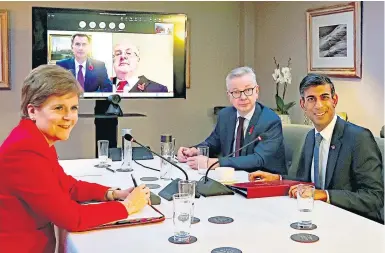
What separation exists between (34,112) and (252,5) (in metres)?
3.69

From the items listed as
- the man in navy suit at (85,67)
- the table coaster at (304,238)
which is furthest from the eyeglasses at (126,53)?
the table coaster at (304,238)

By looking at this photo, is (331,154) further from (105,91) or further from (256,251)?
(105,91)

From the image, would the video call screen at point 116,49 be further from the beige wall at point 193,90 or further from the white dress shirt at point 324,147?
the white dress shirt at point 324,147

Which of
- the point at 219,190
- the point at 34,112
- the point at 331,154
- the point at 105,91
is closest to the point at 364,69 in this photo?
the point at 331,154

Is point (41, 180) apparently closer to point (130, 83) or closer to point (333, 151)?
point (333, 151)

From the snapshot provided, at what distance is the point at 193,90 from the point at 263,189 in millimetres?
2987

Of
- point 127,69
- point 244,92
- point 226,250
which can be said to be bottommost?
point 226,250

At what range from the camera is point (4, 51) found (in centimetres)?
429

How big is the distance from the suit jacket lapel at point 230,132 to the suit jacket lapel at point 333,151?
93 centimetres

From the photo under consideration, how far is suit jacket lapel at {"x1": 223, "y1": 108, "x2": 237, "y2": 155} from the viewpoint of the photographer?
3.06 meters

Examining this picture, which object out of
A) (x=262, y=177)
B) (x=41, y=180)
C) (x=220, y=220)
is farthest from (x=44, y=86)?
(x=262, y=177)

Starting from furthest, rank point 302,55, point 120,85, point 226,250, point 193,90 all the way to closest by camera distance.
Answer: point 193,90, point 120,85, point 302,55, point 226,250

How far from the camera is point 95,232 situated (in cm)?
158

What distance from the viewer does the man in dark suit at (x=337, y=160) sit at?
79.3 inches
